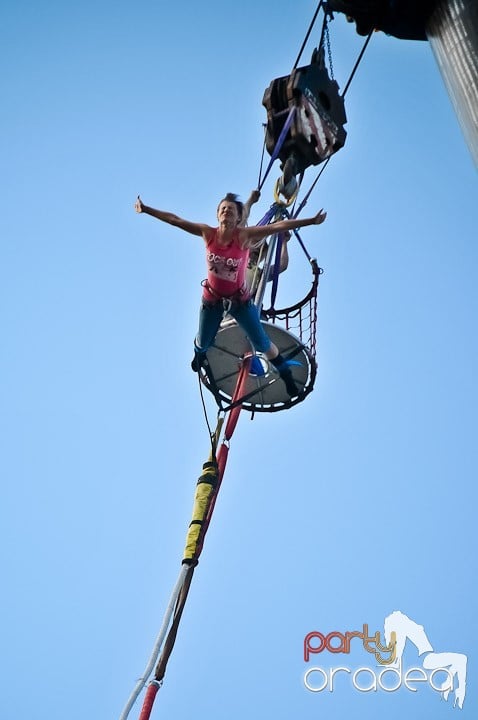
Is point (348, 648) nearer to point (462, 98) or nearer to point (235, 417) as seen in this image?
point (235, 417)

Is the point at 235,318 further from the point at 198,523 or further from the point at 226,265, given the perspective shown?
the point at 198,523

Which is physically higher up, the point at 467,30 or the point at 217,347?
the point at 217,347

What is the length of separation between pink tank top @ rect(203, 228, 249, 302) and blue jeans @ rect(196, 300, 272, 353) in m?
0.23

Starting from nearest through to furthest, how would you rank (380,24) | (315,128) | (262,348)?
(380,24) < (262,348) < (315,128)

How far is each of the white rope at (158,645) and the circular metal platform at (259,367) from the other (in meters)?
2.78

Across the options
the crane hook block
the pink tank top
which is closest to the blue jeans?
the pink tank top

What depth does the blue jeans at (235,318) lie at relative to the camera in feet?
20.9

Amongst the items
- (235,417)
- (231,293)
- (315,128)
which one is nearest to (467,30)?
(231,293)

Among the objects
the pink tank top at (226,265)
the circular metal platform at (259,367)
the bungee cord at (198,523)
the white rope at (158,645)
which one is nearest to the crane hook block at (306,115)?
the bungee cord at (198,523)

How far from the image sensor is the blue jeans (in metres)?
6.36

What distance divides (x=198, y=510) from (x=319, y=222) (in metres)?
2.53

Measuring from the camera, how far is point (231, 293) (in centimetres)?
620

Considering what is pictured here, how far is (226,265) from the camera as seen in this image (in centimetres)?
603

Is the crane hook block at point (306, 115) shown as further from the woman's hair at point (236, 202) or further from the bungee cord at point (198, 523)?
the woman's hair at point (236, 202)
